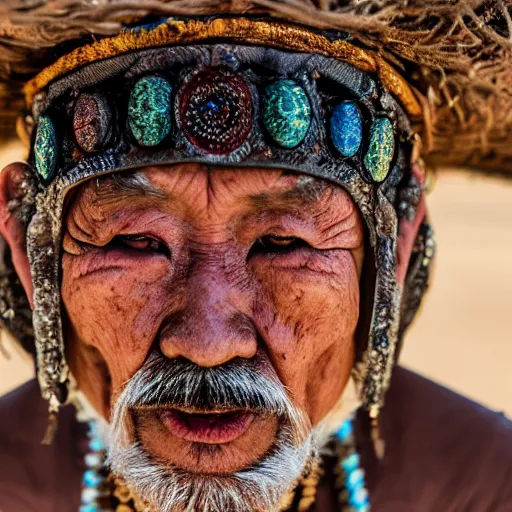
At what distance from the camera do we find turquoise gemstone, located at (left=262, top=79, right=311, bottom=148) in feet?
7.50

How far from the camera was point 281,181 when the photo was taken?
233cm

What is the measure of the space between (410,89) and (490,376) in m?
5.19

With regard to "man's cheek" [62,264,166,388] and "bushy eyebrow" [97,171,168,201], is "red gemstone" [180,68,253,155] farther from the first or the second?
"man's cheek" [62,264,166,388]


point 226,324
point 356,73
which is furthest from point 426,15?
point 226,324

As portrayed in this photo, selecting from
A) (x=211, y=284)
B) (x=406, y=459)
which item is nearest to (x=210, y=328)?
(x=211, y=284)

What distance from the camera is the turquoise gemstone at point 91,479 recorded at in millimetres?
2977

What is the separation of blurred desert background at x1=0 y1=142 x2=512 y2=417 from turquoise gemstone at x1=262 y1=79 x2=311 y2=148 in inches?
151

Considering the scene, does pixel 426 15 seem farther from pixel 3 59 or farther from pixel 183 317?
pixel 3 59

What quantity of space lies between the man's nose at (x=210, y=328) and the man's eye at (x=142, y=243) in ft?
0.45

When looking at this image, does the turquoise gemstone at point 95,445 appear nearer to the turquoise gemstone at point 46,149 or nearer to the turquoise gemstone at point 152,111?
the turquoise gemstone at point 46,149

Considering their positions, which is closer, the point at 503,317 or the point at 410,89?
the point at 410,89

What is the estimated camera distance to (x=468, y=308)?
29.5 ft

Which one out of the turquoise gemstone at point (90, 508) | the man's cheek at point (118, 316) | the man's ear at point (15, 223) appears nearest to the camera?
the man's cheek at point (118, 316)

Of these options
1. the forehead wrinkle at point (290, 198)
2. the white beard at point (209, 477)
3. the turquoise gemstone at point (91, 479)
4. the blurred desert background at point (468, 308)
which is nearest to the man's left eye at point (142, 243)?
the forehead wrinkle at point (290, 198)
